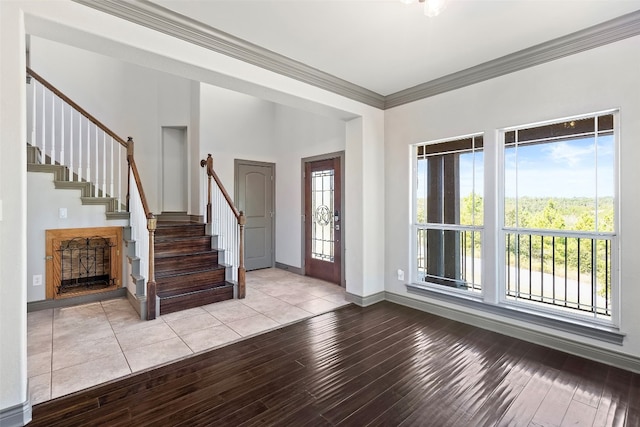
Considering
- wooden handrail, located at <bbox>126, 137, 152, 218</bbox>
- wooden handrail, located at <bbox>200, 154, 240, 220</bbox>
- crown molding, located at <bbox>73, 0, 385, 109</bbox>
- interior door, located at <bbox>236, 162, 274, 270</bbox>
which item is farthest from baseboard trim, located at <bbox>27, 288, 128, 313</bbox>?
crown molding, located at <bbox>73, 0, 385, 109</bbox>

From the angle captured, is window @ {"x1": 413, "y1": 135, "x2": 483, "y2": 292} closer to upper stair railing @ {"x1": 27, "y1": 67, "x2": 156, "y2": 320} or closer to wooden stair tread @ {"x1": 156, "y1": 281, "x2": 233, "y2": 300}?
wooden stair tread @ {"x1": 156, "y1": 281, "x2": 233, "y2": 300}

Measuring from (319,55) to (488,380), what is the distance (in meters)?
3.21

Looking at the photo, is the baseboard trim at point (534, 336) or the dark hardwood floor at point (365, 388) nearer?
the dark hardwood floor at point (365, 388)

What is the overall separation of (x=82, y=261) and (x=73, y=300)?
0.56 metres

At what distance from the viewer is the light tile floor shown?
94.8 inches

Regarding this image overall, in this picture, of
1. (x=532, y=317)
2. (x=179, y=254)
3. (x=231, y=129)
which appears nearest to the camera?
(x=532, y=317)

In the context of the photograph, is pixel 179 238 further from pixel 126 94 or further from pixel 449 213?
pixel 449 213

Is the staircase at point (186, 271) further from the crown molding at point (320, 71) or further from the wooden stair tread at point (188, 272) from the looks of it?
the crown molding at point (320, 71)

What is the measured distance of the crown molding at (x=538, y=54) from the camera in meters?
2.45

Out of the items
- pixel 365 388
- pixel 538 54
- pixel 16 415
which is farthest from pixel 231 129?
pixel 365 388

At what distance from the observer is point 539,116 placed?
9.47ft

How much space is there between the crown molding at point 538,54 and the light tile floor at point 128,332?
9.67 feet

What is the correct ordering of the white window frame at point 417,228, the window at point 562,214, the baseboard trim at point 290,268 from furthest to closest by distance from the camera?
the baseboard trim at point 290,268
the white window frame at point 417,228
the window at point 562,214

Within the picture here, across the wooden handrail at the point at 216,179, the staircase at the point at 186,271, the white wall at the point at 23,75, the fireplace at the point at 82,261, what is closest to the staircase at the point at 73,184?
the fireplace at the point at 82,261
